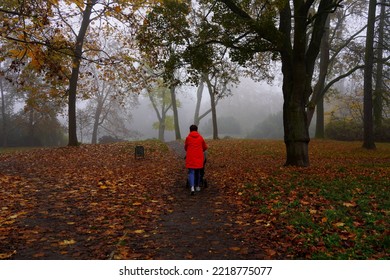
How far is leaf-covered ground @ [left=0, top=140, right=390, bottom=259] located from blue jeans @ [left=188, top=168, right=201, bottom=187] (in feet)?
1.14

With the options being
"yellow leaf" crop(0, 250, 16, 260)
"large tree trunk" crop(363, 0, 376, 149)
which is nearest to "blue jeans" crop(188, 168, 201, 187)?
"yellow leaf" crop(0, 250, 16, 260)

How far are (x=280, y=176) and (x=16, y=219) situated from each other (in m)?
7.31

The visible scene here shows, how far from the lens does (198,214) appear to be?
7352mm

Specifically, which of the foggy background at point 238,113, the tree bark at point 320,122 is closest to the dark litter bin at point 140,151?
the tree bark at point 320,122

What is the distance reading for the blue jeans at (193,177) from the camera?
9.21 m

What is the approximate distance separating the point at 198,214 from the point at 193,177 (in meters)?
1.97

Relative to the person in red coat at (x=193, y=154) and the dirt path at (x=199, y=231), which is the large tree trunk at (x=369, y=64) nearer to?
the person in red coat at (x=193, y=154)

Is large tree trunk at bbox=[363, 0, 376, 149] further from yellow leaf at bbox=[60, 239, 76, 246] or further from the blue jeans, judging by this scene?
yellow leaf at bbox=[60, 239, 76, 246]

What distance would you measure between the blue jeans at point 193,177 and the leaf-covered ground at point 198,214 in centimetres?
35

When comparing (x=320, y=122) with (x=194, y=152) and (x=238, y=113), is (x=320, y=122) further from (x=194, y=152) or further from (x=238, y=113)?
(x=238, y=113)

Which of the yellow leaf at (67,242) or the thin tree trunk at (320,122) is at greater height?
the thin tree trunk at (320,122)

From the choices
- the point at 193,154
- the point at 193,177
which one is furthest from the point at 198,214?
the point at 193,154

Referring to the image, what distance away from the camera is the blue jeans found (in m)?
9.21
